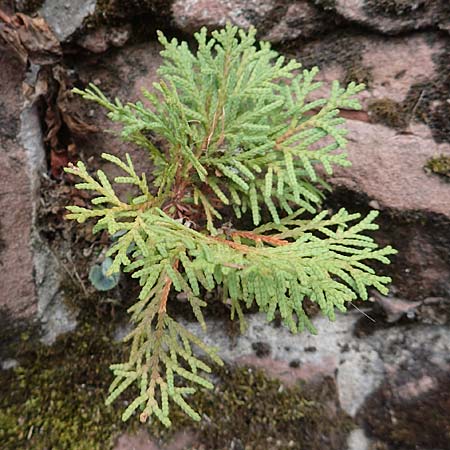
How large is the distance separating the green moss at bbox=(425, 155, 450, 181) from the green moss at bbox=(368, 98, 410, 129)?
0.32 metres

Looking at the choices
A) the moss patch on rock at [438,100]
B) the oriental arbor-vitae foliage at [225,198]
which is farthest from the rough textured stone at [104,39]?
the moss patch on rock at [438,100]

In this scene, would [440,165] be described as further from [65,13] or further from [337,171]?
[65,13]

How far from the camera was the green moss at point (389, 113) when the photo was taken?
2887 millimetres

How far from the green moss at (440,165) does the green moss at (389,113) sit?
12.5 inches

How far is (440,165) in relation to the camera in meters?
2.76

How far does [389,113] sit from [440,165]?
497 millimetres

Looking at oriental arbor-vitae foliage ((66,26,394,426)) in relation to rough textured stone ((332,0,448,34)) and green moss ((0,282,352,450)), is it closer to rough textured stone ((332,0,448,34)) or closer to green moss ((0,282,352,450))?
green moss ((0,282,352,450))

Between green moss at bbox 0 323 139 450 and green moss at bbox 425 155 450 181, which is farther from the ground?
green moss at bbox 425 155 450 181

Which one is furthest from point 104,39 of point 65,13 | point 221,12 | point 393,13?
point 393,13

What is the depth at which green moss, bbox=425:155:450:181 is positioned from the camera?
2754mm

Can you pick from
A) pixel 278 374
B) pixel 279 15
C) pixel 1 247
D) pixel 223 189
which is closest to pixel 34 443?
A: pixel 1 247

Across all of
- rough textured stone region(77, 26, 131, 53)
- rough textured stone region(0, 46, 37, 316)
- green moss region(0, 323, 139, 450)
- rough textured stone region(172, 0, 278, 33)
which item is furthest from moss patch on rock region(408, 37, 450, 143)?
rough textured stone region(0, 46, 37, 316)

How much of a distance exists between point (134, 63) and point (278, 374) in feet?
8.26

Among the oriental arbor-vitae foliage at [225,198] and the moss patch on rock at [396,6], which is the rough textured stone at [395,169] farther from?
the moss patch on rock at [396,6]
